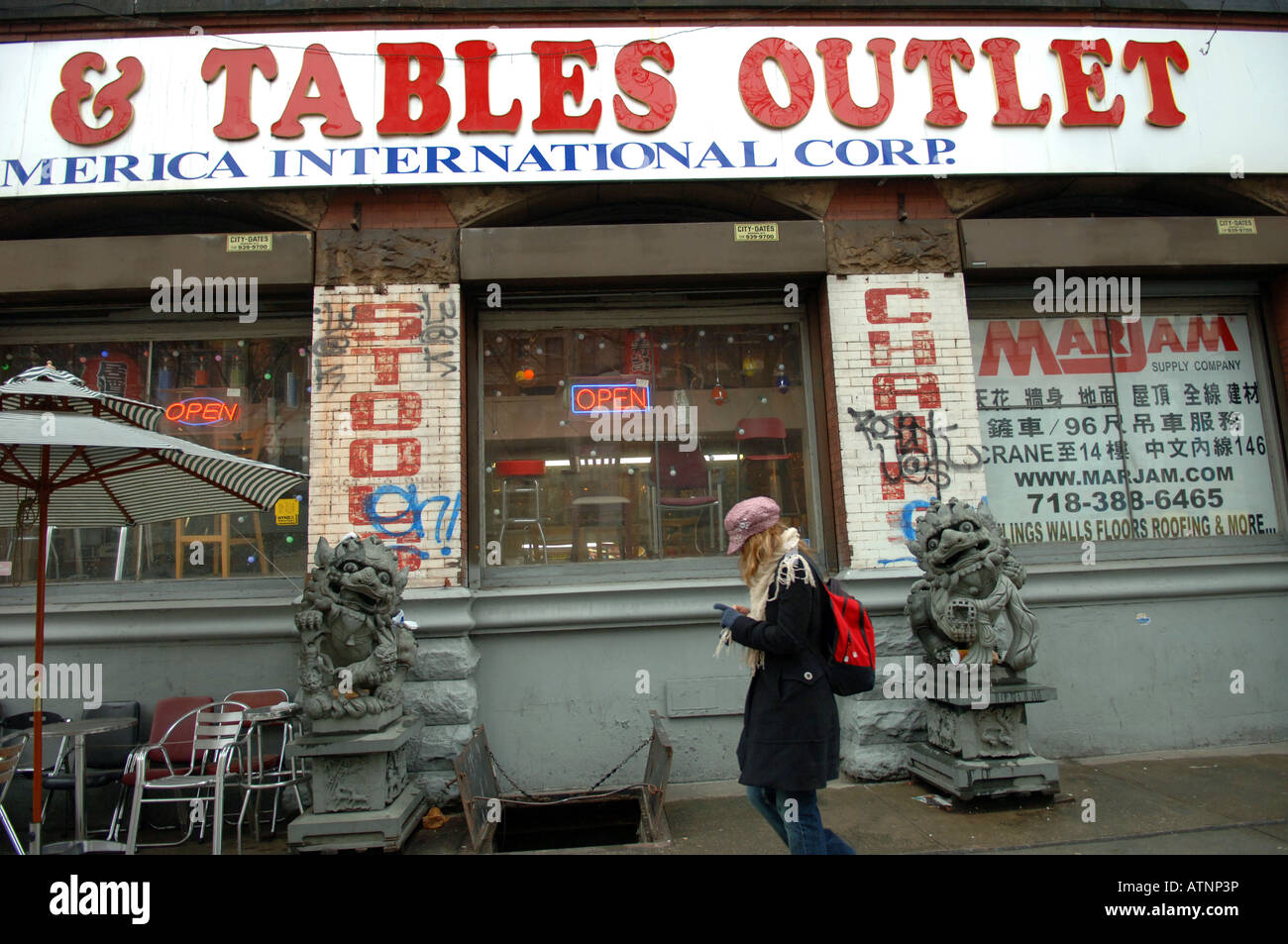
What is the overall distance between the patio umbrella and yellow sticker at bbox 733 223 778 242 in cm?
430

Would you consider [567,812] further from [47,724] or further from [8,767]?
[47,724]

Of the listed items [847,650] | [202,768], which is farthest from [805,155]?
[202,768]

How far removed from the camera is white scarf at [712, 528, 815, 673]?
3.40 m

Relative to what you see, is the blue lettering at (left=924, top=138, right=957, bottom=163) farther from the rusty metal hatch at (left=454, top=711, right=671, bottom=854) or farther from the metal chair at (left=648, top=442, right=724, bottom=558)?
the rusty metal hatch at (left=454, top=711, right=671, bottom=854)

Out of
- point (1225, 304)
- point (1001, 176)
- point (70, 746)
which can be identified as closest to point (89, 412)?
point (70, 746)

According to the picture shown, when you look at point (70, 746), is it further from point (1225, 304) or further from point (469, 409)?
point (1225, 304)

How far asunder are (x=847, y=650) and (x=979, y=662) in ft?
8.74

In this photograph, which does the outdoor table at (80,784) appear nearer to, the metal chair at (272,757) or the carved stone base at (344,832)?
the metal chair at (272,757)

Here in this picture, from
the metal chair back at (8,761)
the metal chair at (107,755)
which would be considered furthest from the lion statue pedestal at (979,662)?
the metal chair at (107,755)

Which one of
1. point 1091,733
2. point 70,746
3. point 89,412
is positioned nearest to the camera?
point 89,412

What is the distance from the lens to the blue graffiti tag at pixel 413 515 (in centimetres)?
636

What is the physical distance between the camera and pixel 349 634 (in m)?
5.21

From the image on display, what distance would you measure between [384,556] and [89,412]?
1.99m

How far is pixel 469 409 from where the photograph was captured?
7.10 metres
